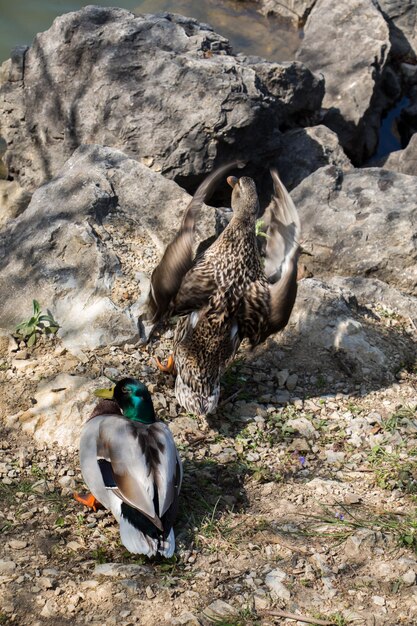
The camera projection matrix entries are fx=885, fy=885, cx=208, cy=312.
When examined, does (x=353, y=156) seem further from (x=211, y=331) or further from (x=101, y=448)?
(x=101, y=448)

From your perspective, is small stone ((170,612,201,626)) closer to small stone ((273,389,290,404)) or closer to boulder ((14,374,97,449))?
boulder ((14,374,97,449))

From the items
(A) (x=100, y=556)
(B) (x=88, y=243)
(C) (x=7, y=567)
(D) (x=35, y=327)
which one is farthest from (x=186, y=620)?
(B) (x=88, y=243)

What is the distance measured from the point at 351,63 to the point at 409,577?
816cm

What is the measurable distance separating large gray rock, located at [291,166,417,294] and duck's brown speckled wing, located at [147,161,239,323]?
6.91 ft

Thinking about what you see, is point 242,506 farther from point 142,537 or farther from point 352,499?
point 142,537

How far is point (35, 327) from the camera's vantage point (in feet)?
17.5

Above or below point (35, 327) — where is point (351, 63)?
below

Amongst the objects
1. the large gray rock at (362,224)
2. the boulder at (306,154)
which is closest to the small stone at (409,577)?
the large gray rock at (362,224)

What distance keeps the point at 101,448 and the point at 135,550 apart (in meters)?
0.55

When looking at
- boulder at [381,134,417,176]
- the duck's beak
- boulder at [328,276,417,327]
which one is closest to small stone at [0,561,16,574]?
the duck's beak

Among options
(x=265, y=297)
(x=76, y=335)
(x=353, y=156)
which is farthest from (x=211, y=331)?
(x=353, y=156)

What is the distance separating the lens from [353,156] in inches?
416

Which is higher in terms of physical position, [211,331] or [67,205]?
[67,205]

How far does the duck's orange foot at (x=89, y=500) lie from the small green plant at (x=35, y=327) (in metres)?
1.25
